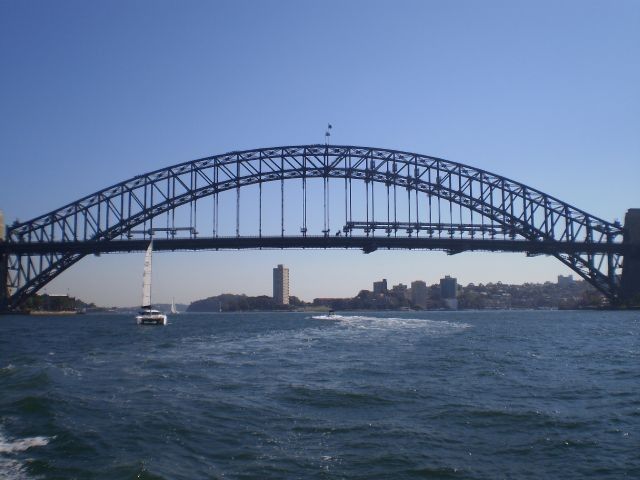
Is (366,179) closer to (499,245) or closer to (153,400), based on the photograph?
(499,245)

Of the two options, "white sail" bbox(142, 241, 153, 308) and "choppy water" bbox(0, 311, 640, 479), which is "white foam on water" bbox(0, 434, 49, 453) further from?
"white sail" bbox(142, 241, 153, 308)

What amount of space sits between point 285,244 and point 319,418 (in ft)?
188

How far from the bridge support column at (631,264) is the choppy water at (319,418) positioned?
6600 cm

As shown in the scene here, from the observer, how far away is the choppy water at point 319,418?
982 cm

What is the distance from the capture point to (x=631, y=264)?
84.2m

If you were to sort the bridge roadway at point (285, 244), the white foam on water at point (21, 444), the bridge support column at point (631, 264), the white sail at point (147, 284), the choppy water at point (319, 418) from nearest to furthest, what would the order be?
the choppy water at point (319, 418), the white foam on water at point (21, 444), the white sail at point (147, 284), the bridge roadway at point (285, 244), the bridge support column at point (631, 264)

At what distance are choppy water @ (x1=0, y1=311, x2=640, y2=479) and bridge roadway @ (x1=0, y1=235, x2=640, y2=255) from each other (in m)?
46.5

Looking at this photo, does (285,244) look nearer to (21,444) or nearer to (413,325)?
(413,325)

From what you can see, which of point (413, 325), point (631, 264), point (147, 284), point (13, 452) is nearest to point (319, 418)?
point (13, 452)

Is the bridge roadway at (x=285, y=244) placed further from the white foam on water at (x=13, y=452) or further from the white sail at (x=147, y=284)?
the white foam on water at (x=13, y=452)

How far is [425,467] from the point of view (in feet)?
31.9

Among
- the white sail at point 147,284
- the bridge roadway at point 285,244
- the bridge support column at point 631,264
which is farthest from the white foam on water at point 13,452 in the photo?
the bridge support column at point 631,264

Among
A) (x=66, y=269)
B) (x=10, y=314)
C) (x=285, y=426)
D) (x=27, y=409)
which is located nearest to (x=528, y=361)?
(x=285, y=426)

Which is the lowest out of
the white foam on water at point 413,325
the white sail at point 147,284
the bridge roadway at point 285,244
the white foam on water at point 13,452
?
the white foam on water at point 13,452
